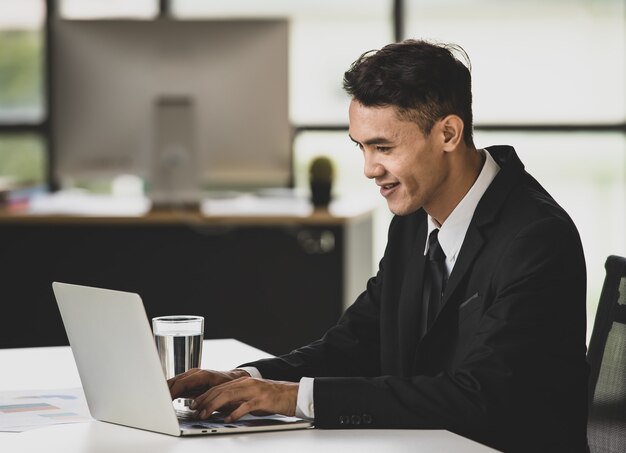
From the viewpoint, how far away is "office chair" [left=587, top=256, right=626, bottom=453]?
1.81 metres

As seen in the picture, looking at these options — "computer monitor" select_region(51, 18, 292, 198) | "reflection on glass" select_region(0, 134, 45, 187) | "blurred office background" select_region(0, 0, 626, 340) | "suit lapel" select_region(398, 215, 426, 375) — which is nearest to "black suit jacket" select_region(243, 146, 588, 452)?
"suit lapel" select_region(398, 215, 426, 375)

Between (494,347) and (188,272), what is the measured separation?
2.61 m

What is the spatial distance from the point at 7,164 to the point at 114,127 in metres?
1.54

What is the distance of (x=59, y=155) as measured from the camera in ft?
13.9

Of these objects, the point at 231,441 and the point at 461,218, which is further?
the point at 461,218

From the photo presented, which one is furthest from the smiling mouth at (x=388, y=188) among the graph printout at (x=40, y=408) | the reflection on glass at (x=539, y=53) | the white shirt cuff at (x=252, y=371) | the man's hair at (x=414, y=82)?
the reflection on glass at (x=539, y=53)

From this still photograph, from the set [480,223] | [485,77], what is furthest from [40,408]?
[485,77]

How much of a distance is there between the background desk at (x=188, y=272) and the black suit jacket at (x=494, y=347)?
80.1 inches

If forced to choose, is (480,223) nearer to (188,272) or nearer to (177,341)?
(177,341)

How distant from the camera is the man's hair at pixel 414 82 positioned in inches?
74.6

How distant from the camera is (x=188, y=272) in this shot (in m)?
A: 4.16

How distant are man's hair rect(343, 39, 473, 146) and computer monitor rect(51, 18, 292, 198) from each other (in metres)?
2.18

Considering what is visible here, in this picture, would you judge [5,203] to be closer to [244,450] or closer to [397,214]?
[397,214]

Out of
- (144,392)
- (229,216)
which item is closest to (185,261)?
(229,216)
